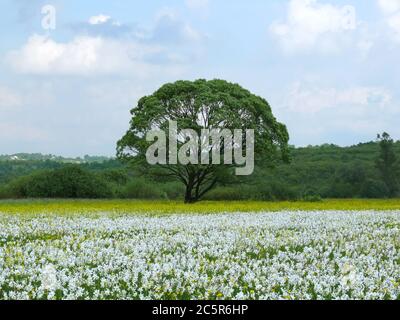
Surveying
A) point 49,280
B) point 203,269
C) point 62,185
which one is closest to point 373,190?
point 62,185

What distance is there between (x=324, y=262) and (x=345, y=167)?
203 feet

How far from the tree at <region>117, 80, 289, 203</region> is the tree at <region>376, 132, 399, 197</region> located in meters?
32.2

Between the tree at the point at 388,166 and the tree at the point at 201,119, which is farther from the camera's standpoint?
the tree at the point at 388,166

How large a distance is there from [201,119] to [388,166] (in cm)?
4027

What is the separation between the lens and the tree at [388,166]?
7394 centimetres

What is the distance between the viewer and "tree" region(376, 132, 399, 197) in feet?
243

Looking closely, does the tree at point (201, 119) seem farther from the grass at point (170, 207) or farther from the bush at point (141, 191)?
the bush at point (141, 191)

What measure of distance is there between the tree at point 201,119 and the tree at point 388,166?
3221 cm

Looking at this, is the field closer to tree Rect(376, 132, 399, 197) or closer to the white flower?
the white flower

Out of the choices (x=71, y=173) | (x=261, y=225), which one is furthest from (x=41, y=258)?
(x=71, y=173)

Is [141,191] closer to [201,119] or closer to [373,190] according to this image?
[201,119]

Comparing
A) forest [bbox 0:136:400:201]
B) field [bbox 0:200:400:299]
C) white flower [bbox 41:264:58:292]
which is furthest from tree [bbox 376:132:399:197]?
white flower [bbox 41:264:58:292]

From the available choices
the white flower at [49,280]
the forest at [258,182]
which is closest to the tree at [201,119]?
the forest at [258,182]

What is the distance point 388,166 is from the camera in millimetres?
74688
